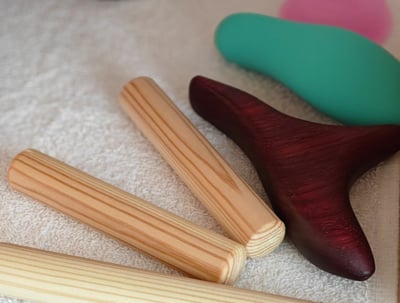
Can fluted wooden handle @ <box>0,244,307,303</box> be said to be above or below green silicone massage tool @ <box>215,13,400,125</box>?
below

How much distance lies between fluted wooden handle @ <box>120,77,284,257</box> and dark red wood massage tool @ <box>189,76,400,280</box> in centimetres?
2

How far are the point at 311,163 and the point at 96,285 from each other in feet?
0.64

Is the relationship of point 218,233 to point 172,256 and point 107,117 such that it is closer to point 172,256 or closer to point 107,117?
point 172,256

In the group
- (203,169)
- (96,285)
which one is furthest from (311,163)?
(96,285)

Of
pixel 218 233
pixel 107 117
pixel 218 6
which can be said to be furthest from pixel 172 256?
pixel 218 6

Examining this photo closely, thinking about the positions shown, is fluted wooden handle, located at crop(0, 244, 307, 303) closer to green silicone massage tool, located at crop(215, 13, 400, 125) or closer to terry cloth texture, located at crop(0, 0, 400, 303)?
terry cloth texture, located at crop(0, 0, 400, 303)

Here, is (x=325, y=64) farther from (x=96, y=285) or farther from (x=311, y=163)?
(x=96, y=285)

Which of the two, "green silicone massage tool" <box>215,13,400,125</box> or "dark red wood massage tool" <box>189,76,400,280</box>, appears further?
"green silicone massage tool" <box>215,13,400,125</box>

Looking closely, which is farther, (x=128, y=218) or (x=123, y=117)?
(x=123, y=117)

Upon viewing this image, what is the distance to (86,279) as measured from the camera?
554 millimetres

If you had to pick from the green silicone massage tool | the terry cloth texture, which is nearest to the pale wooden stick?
the terry cloth texture

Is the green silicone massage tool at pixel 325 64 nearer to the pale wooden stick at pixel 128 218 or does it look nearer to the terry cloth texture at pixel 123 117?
the terry cloth texture at pixel 123 117

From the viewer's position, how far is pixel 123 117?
0.74 meters

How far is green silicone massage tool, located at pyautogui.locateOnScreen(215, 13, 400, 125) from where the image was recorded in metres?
0.69
